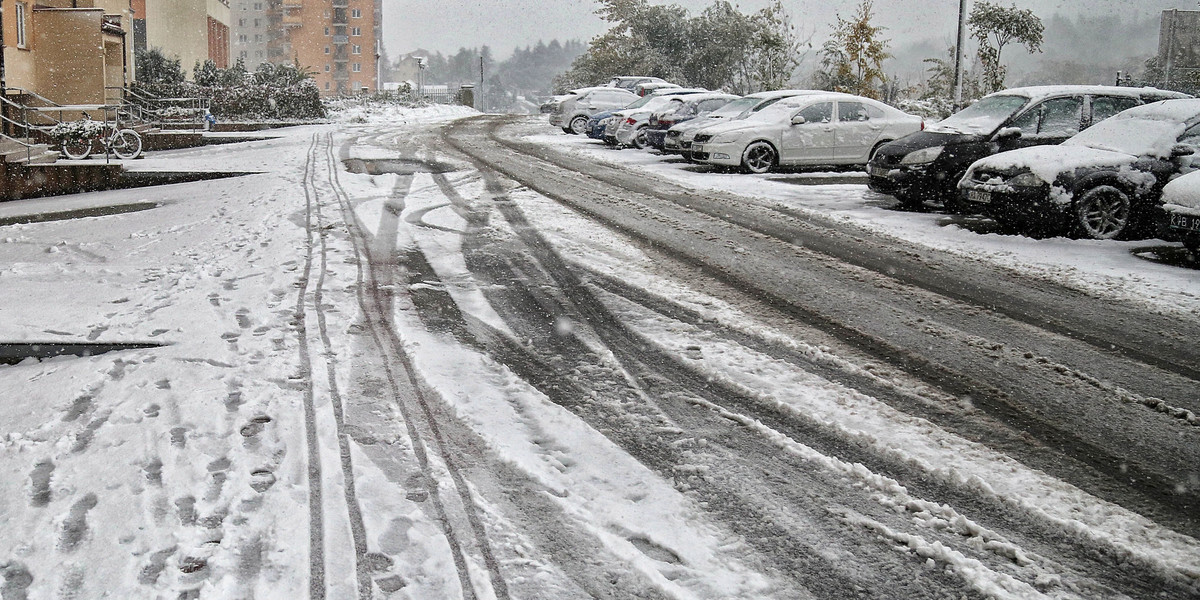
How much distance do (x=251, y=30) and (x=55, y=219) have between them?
122164 millimetres

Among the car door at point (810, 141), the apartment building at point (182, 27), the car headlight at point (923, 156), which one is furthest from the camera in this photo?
the apartment building at point (182, 27)

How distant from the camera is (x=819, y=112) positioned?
1730cm

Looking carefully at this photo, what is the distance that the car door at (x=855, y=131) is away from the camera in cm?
1719

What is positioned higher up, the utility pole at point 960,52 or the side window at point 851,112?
the utility pole at point 960,52

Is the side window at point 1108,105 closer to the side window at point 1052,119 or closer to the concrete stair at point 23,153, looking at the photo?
the side window at point 1052,119

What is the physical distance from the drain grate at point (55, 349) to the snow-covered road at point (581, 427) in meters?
0.13

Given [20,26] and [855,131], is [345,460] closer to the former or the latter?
[855,131]

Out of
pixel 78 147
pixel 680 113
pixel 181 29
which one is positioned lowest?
pixel 78 147

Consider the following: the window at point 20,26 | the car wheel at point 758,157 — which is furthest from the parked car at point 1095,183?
the window at point 20,26

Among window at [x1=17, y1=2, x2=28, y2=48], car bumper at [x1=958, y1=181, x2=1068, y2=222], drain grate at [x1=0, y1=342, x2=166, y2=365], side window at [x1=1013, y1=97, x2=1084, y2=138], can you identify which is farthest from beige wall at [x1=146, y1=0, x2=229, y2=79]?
drain grate at [x1=0, y1=342, x2=166, y2=365]

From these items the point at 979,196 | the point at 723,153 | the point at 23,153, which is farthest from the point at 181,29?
the point at 979,196

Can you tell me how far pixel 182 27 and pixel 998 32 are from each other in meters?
37.6

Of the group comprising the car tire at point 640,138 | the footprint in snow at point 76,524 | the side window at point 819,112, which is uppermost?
the side window at point 819,112

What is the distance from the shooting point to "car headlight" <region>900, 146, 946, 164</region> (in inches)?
478
